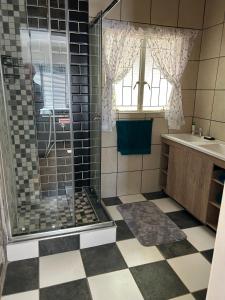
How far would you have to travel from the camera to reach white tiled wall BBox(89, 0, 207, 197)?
8.07ft

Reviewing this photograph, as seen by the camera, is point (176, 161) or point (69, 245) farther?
point (176, 161)

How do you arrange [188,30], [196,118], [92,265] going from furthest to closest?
1. [196,118]
2. [188,30]
3. [92,265]

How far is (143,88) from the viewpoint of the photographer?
2.74m

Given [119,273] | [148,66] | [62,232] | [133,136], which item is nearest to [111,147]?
[133,136]

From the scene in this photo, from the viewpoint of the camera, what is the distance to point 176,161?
8.74 feet

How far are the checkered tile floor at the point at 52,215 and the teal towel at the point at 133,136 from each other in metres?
0.80

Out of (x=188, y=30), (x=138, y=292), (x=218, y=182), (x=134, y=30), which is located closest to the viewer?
(x=138, y=292)

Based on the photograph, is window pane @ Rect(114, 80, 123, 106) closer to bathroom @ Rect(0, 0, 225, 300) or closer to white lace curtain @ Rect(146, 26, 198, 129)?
bathroom @ Rect(0, 0, 225, 300)

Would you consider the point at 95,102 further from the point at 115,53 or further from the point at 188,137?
the point at 188,137

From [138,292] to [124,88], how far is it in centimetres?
205

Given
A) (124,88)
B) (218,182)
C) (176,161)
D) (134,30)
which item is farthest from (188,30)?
(218,182)

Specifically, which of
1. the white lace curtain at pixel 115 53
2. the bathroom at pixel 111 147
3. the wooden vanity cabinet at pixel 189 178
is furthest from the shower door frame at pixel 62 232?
the wooden vanity cabinet at pixel 189 178

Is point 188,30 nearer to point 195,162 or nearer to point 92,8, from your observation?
point 92,8

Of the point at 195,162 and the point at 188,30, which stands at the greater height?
the point at 188,30
